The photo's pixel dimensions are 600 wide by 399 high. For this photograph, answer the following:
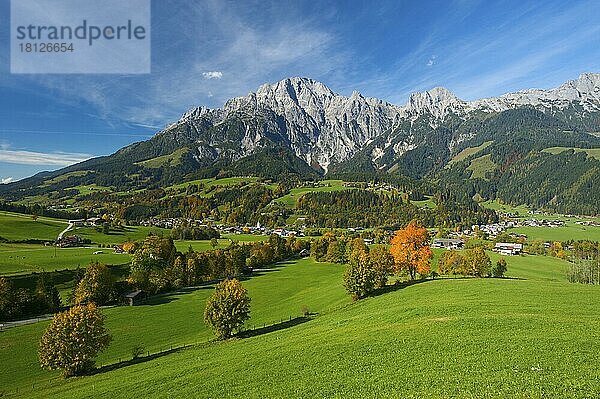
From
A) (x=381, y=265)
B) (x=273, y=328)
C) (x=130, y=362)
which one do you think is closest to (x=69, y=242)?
(x=130, y=362)

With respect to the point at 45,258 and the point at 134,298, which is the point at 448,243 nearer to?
the point at 134,298

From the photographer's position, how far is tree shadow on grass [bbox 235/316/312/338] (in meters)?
54.1

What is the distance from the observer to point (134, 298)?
85375mm

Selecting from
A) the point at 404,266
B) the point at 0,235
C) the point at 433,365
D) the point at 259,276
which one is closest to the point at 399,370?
the point at 433,365

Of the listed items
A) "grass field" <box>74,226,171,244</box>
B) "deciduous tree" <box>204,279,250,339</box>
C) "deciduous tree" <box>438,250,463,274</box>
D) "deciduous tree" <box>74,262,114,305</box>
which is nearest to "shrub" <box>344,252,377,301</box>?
"deciduous tree" <box>204,279,250,339</box>

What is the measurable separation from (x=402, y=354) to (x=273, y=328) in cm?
3151

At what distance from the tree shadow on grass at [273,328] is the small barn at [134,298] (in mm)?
40260

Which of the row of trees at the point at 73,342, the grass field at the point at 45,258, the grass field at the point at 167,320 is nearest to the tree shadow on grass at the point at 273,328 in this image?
the grass field at the point at 167,320

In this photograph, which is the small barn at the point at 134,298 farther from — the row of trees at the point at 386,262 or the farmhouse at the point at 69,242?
the farmhouse at the point at 69,242

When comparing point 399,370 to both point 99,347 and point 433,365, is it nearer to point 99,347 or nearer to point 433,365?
point 433,365

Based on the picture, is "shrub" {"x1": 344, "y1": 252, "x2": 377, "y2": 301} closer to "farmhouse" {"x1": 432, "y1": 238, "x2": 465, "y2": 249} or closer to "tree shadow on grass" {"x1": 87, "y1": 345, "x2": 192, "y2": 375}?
"tree shadow on grass" {"x1": 87, "y1": 345, "x2": 192, "y2": 375}

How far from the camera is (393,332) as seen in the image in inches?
1375

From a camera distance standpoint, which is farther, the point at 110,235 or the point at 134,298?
the point at 110,235

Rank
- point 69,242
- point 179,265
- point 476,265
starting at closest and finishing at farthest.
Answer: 1. point 476,265
2. point 179,265
3. point 69,242
